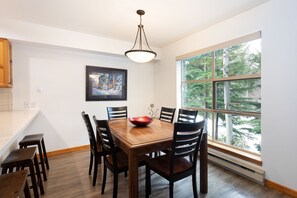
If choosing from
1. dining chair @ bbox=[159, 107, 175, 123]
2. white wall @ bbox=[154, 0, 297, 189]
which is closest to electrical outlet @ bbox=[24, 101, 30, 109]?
dining chair @ bbox=[159, 107, 175, 123]

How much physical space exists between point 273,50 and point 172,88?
2.12 meters

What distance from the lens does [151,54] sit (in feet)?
7.76

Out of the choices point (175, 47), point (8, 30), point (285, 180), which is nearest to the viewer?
point (285, 180)

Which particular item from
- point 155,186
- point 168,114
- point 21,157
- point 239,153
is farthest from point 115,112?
point 239,153

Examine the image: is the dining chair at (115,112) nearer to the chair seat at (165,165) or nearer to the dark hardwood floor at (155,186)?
the dark hardwood floor at (155,186)

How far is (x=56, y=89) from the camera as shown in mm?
3254

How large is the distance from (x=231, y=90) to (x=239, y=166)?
4.01ft

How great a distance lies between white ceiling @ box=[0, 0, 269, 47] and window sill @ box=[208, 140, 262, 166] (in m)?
2.18

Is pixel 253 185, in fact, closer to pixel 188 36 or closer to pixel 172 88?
pixel 172 88

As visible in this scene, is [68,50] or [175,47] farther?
[175,47]

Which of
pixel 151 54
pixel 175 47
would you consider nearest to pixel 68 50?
pixel 151 54

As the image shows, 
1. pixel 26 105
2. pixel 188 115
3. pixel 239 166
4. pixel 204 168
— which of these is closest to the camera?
pixel 204 168

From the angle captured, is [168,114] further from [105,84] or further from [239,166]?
[105,84]

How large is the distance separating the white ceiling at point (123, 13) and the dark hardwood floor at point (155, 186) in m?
2.51
